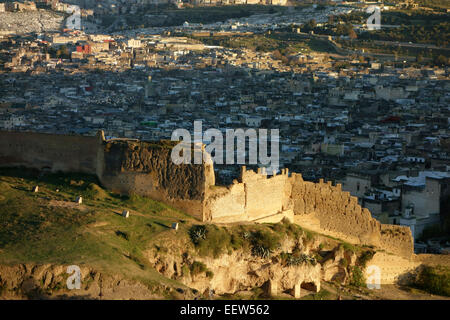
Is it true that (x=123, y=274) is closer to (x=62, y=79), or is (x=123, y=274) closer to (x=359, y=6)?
(x=62, y=79)

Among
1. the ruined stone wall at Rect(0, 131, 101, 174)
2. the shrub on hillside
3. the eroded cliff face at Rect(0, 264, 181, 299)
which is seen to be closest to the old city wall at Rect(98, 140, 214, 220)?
Result: the ruined stone wall at Rect(0, 131, 101, 174)

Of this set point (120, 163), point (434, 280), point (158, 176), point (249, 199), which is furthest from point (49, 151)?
point (434, 280)

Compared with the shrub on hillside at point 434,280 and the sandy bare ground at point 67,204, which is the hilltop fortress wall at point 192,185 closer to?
the sandy bare ground at point 67,204

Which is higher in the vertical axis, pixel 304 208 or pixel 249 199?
pixel 249 199

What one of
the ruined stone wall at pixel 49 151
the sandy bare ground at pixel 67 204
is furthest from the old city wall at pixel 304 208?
the ruined stone wall at pixel 49 151

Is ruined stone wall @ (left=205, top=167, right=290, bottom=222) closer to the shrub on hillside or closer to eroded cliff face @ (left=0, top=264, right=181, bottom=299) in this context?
the shrub on hillside

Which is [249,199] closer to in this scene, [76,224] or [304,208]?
[304,208]

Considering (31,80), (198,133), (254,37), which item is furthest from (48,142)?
(254,37)
